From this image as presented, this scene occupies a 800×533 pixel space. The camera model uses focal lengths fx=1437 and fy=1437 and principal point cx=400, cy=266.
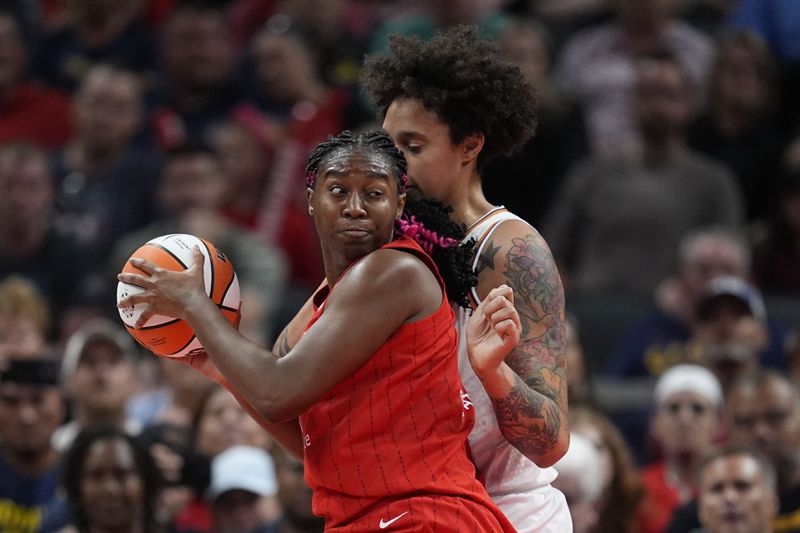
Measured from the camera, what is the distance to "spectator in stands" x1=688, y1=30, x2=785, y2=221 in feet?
33.7

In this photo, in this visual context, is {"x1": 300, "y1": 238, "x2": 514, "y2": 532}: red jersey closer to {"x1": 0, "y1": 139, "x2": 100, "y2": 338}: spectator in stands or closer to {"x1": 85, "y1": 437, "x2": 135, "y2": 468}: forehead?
{"x1": 85, "y1": 437, "x2": 135, "y2": 468}: forehead

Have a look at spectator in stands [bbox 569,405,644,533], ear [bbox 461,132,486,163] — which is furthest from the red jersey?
spectator in stands [bbox 569,405,644,533]

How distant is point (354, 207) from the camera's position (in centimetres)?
388

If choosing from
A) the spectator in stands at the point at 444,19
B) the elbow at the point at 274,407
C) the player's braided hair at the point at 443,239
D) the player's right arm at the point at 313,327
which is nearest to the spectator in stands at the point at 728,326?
the spectator in stands at the point at 444,19

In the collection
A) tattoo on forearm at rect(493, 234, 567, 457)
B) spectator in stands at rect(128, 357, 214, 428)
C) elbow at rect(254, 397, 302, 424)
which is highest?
tattoo on forearm at rect(493, 234, 567, 457)

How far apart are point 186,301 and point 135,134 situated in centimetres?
719

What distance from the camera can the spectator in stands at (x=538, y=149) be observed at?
1038 centimetres

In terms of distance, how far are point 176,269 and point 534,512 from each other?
135 cm

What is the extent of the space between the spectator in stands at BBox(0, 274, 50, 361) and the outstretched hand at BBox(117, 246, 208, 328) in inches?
192

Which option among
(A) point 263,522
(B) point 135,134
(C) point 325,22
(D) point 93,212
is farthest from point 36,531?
(C) point 325,22

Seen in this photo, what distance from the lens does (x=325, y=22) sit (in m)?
11.3

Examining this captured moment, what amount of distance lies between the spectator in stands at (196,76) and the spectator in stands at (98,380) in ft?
10.1

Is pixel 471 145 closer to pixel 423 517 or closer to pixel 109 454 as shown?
pixel 423 517

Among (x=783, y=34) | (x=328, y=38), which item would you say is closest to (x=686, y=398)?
(x=783, y=34)
